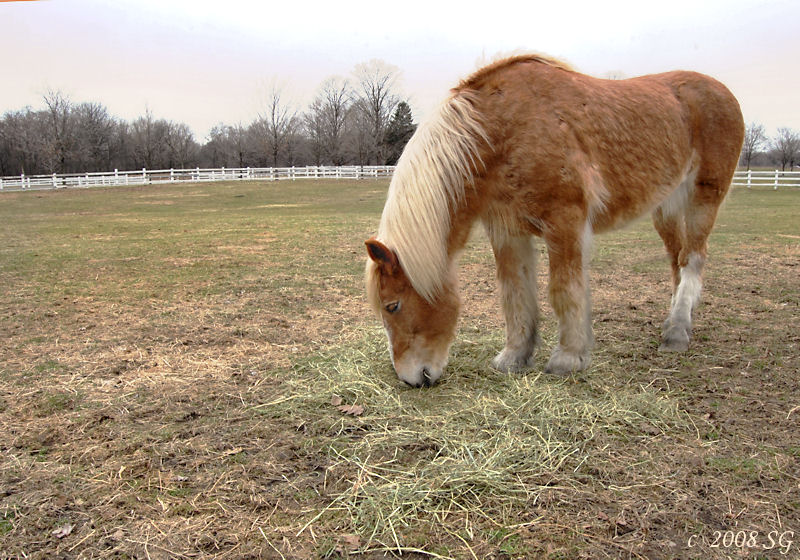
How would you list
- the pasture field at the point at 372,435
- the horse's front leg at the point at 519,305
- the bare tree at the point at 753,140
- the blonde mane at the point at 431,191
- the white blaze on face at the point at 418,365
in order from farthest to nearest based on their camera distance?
the bare tree at the point at 753,140 → the horse's front leg at the point at 519,305 → the white blaze on face at the point at 418,365 → the blonde mane at the point at 431,191 → the pasture field at the point at 372,435

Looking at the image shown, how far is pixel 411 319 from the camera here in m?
3.41

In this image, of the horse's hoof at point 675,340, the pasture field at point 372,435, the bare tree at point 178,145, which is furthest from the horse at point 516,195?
the bare tree at point 178,145

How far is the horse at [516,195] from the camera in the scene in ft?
11.1

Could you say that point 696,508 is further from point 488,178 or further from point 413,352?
point 488,178

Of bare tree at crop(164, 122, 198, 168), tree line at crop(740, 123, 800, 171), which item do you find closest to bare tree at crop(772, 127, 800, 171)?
tree line at crop(740, 123, 800, 171)

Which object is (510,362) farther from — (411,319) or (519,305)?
(411,319)

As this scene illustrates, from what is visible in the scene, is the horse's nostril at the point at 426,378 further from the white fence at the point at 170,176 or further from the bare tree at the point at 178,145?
the bare tree at the point at 178,145

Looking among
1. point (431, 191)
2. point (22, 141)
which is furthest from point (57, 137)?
point (431, 191)

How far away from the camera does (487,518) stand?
2.27 m

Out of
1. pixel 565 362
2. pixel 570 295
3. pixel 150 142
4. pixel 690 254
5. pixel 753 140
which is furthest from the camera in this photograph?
pixel 150 142

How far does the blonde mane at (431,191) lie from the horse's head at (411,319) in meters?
0.07

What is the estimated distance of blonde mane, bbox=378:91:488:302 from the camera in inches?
130

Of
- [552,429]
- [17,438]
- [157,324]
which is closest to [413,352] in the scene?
[552,429]

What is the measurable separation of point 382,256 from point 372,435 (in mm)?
1081
